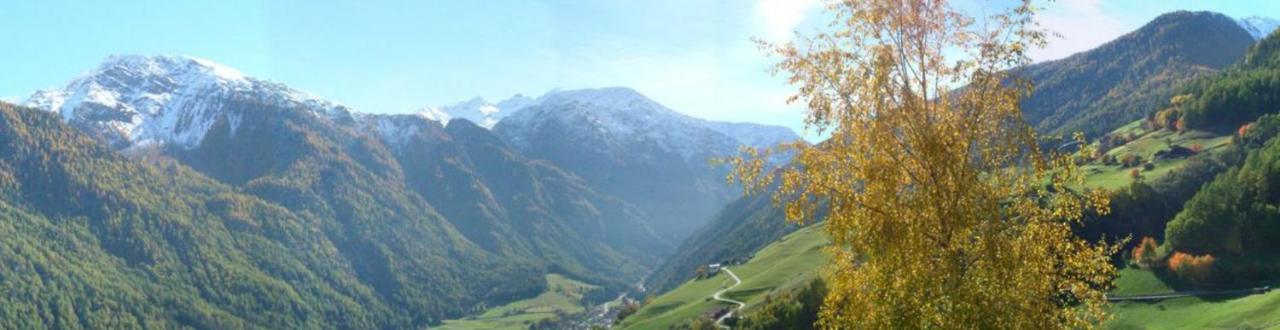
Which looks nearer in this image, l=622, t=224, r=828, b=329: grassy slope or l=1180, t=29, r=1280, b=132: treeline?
l=622, t=224, r=828, b=329: grassy slope

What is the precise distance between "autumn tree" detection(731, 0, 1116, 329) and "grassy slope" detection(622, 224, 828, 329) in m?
121

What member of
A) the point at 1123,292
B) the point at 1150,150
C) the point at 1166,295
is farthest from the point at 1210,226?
the point at 1150,150

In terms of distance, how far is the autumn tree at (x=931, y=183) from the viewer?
17.6 meters

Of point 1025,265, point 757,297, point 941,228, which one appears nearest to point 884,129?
point 941,228

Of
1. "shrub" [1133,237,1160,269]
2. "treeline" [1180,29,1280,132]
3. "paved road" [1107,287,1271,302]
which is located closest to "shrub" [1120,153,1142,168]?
"treeline" [1180,29,1280,132]

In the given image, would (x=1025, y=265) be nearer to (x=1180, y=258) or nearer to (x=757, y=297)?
(x=1180, y=258)

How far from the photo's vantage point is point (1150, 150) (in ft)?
568

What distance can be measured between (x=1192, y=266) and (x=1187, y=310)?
10952 millimetres

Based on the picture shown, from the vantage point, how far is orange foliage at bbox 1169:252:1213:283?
306ft

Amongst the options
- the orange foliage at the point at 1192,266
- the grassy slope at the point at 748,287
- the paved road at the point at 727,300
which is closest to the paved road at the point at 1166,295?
the orange foliage at the point at 1192,266

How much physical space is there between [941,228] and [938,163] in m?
1.43

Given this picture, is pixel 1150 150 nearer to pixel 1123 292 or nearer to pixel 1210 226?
pixel 1210 226

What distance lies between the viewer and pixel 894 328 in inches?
707

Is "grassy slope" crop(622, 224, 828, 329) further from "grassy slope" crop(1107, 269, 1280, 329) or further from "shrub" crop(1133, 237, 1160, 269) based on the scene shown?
"grassy slope" crop(1107, 269, 1280, 329)
